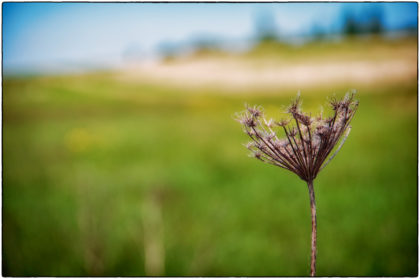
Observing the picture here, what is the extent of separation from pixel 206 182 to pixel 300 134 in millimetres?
3038

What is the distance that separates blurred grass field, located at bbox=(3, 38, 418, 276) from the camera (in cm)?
207

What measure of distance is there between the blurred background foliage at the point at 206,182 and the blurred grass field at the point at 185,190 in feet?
0.05

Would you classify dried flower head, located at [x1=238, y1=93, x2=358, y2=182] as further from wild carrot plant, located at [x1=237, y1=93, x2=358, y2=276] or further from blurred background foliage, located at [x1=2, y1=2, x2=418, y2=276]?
blurred background foliage, located at [x1=2, y1=2, x2=418, y2=276]

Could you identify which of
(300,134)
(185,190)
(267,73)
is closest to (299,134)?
(300,134)

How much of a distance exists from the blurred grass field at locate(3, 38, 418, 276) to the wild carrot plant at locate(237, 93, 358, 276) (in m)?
1.35

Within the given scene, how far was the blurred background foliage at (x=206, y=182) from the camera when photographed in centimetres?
204

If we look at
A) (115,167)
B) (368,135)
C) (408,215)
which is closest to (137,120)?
(115,167)

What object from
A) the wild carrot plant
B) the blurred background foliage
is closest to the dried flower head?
the wild carrot plant

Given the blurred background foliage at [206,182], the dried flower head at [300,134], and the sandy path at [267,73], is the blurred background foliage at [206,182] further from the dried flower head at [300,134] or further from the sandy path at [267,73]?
the dried flower head at [300,134]

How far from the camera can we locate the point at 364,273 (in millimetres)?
1865

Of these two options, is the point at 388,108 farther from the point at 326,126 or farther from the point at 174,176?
the point at 326,126

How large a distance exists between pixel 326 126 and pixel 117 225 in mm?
2481

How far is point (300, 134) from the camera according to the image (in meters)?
0.34

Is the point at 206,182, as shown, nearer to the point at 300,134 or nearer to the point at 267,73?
the point at 267,73
